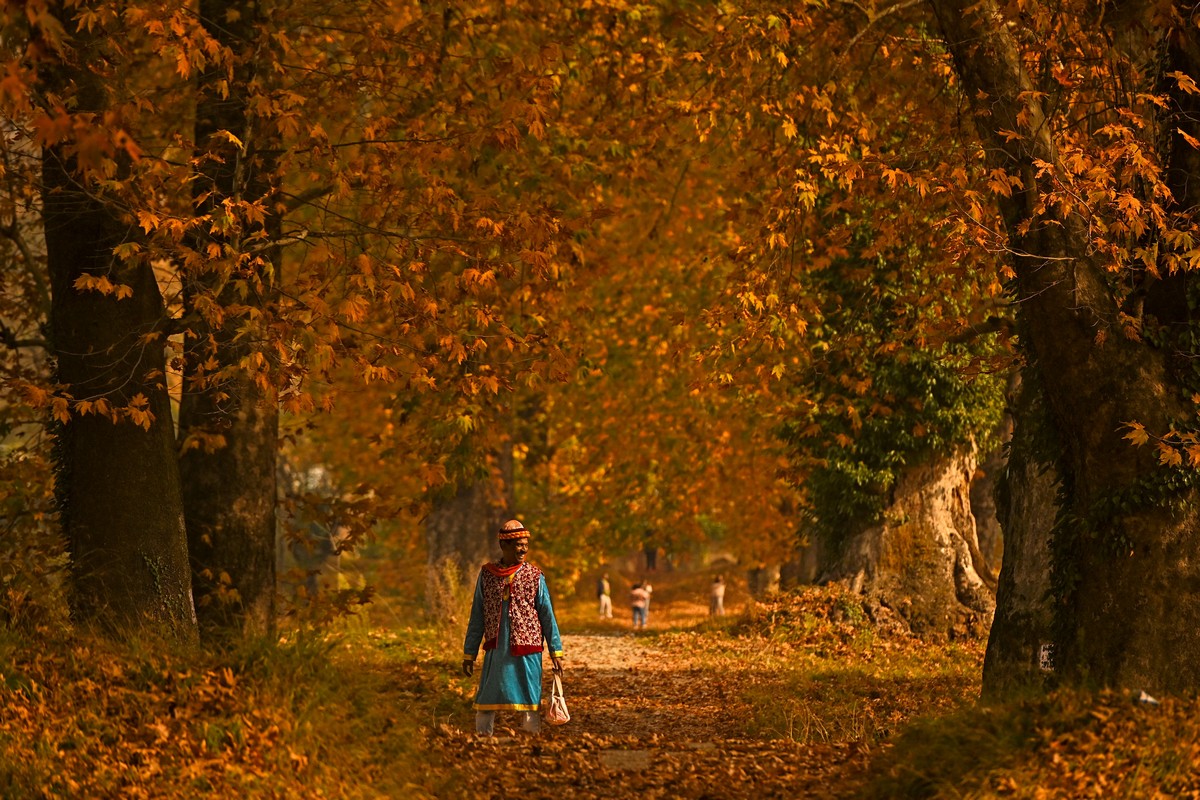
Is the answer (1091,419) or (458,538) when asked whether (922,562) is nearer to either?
(458,538)

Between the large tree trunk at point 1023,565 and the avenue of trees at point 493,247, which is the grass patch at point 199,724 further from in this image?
the large tree trunk at point 1023,565

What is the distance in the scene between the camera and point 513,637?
10.8m

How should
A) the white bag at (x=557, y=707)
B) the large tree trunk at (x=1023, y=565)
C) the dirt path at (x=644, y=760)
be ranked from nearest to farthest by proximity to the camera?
the dirt path at (x=644, y=760)
the white bag at (x=557, y=707)
the large tree trunk at (x=1023, y=565)

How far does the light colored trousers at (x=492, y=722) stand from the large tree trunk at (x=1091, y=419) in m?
4.19

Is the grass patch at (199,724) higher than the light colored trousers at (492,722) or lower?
higher

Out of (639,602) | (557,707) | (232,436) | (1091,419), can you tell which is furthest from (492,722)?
(639,602)

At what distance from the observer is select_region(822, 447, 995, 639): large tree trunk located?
65.5ft

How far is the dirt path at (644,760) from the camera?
28.7 feet

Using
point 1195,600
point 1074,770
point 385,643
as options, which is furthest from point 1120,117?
point 385,643

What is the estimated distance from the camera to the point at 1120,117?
31.9 ft

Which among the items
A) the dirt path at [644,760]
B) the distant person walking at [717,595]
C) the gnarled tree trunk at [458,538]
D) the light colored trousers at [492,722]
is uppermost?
the gnarled tree trunk at [458,538]

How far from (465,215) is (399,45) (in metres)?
2.68

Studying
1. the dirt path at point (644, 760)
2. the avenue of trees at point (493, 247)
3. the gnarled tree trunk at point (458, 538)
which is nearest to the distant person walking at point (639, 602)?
the gnarled tree trunk at point (458, 538)

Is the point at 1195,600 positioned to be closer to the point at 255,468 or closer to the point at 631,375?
the point at 255,468
